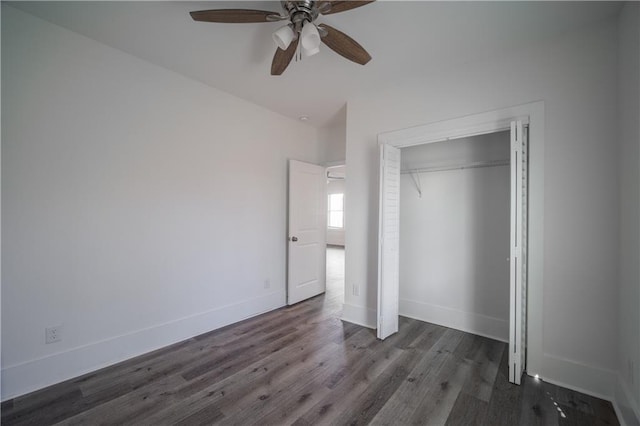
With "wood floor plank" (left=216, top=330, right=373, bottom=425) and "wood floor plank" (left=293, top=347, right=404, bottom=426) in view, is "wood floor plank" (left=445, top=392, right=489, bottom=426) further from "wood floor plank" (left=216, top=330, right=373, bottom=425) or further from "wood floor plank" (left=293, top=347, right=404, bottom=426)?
"wood floor plank" (left=216, top=330, right=373, bottom=425)

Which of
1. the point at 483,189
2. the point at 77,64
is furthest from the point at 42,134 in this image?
the point at 483,189

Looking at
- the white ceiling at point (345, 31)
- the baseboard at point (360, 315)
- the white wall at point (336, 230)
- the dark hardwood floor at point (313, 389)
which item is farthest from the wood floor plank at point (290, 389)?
the white wall at point (336, 230)

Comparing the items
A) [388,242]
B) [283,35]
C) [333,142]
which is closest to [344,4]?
[283,35]

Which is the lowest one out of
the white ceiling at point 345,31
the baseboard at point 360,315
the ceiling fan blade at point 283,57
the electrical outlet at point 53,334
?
the baseboard at point 360,315

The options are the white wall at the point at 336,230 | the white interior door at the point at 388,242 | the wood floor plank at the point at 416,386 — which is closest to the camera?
the wood floor plank at the point at 416,386

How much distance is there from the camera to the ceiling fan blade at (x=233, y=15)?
64.1 inches

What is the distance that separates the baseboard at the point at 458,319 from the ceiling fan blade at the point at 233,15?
325cm

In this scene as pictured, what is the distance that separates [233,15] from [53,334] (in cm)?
263

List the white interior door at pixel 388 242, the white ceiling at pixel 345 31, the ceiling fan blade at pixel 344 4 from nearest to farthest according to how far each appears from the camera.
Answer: the ceiling fan blade at pixel 344 4, the white ceiling at pixel 345 31, the white interior door at pixel 388 242

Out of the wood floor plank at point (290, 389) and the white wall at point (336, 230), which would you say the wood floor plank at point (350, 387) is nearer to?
the wood floor plank at point (290, 389)

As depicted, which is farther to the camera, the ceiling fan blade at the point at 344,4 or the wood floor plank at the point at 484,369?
the wood floor plank at the point at 484,369

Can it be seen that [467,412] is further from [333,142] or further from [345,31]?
[333,142]

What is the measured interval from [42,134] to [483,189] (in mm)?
3964

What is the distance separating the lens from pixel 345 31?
83.5 inches
